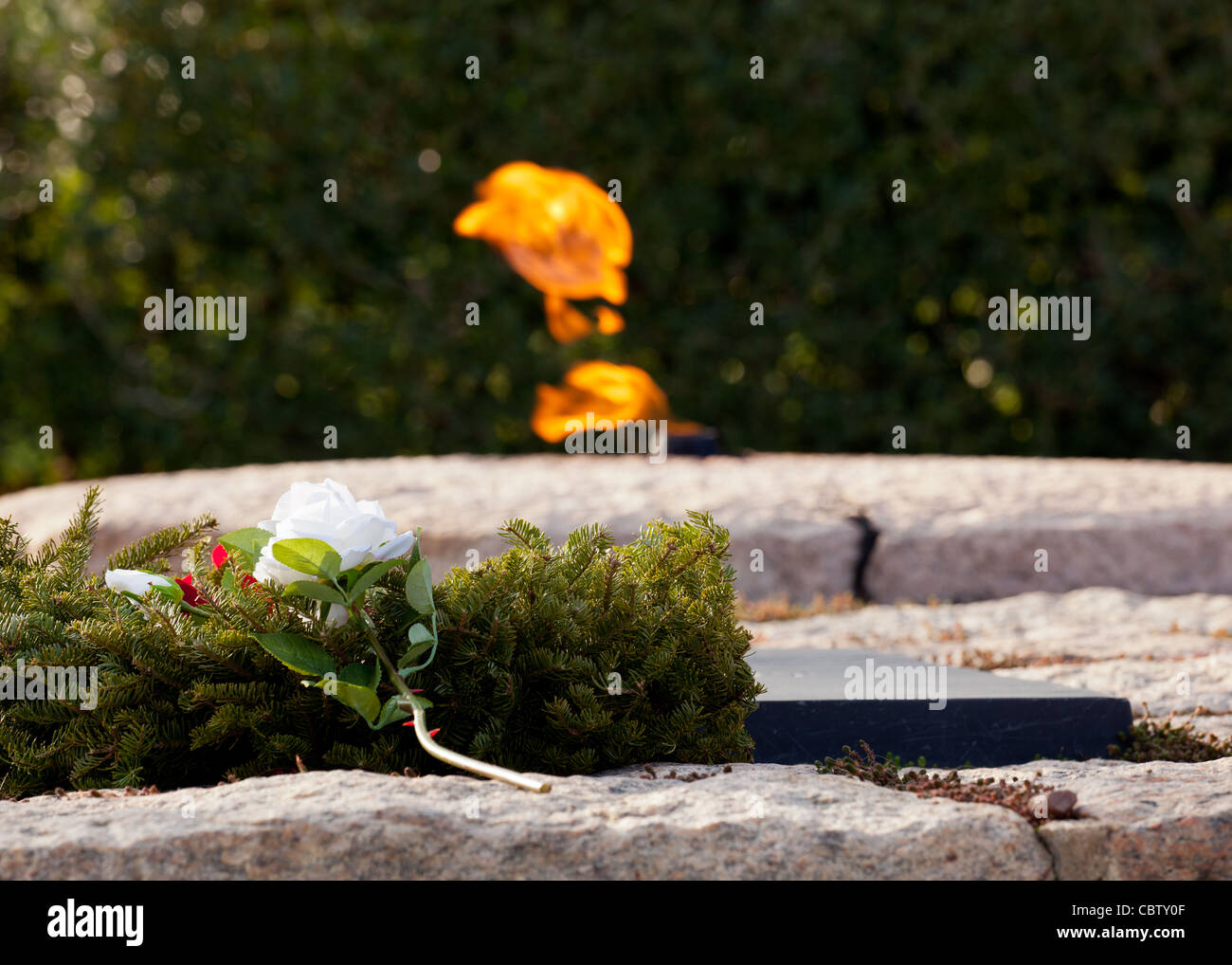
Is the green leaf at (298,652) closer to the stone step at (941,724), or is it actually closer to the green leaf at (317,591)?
the green leaf at (317,591)

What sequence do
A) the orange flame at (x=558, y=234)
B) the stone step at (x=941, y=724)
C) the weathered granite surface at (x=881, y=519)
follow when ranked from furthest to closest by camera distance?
the orange flame at (x=558, y=234) → the weathered granite surface at (x=881, y=519) → the stone step at (x=941, y=724)

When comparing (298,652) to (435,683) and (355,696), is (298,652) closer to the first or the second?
(355,696)

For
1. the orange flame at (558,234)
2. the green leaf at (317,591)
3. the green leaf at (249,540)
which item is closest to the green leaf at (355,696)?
the green leaf at (317,591)

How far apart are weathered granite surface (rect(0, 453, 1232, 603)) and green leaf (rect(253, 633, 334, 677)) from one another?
2662mm

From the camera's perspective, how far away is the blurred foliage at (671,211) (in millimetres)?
7266

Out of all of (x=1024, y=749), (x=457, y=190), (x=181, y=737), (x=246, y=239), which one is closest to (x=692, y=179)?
(x=457, y=190)

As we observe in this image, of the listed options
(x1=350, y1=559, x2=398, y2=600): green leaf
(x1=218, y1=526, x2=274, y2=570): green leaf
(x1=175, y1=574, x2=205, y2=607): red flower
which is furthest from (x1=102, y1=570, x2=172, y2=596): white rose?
(x1=350, y1=559, x2=398, y2=600): green leaf

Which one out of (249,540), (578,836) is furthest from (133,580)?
(578,836)

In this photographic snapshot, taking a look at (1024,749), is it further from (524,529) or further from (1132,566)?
(1132,566)

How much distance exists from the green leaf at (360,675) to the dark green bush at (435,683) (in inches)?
1.8

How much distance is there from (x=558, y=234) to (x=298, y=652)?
Result: 4.82 m

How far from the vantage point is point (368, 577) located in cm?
217

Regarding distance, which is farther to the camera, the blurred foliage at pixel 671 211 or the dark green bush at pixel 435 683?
the blurred foliage at pixel 671 211

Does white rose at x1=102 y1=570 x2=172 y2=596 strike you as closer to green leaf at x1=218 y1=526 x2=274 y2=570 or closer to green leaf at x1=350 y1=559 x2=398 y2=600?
green leaf at x1=218 y1=526 x2=274 y2=570
